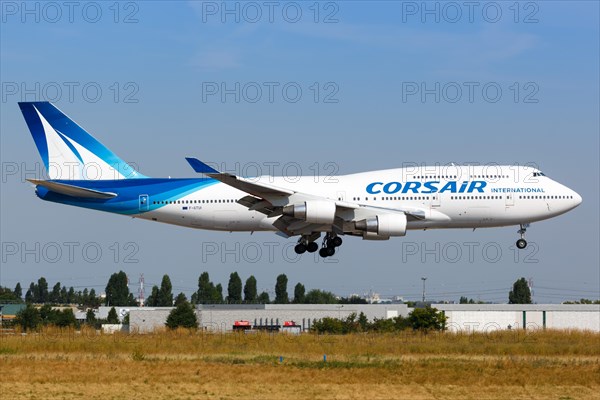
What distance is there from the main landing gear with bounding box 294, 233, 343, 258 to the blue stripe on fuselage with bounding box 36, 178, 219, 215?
18.2 feet

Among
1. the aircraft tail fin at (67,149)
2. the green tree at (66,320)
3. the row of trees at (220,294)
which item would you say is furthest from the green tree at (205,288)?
the aircraft tail fin at (67,149)

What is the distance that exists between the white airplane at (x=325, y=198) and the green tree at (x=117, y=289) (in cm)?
6960

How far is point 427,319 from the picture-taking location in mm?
49406

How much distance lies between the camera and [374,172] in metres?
47.7

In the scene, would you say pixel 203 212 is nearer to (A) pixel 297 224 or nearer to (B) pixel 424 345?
(A) pixel 297 224

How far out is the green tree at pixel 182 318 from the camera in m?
53.7

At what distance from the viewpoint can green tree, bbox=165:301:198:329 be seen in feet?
176

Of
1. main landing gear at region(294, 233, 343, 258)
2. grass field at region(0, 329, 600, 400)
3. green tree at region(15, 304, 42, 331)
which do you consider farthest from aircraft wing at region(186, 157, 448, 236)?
green tree at region(15, 304, 42, 331)

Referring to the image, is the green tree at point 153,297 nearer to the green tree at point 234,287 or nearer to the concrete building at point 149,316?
the green tree at point 234,287

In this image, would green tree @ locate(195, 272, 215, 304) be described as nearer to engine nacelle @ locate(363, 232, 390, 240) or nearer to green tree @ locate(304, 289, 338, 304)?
green tree @ locate(304, 289, 338, 304)

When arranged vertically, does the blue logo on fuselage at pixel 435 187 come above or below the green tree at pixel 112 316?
above

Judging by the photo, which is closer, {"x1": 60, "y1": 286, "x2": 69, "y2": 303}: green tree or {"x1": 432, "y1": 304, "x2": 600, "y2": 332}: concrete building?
{"x1": 432, "y1": 304, "x2": 600, "y2": 332}: concrete building

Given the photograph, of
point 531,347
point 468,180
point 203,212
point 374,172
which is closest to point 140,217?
point 203,212

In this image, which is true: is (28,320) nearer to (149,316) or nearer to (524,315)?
(149,316)
